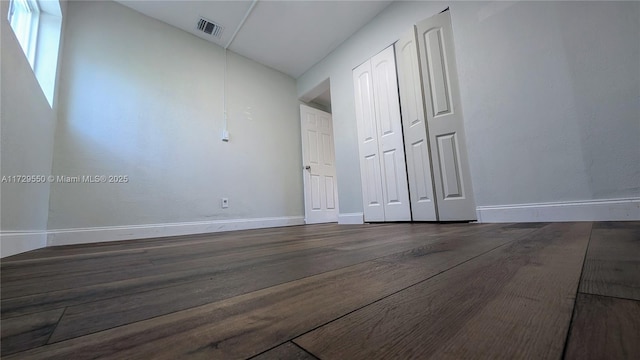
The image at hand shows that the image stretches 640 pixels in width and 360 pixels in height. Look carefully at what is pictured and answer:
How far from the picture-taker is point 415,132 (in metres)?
2.51

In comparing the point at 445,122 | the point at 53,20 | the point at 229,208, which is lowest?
the point at 229,208

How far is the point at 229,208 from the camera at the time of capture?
3203 millimetres

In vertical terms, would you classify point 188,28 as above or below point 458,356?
above

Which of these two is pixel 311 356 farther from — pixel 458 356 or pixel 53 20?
pixel 53 20

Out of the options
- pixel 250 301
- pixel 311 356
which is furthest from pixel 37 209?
pixel 311 356

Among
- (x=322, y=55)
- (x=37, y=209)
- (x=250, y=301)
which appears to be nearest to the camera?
(x=250, y=301)

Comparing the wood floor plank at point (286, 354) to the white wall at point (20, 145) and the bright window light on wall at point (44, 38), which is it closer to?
the white wall at point (20, 145)

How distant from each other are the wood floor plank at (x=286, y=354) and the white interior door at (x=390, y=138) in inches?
97.0

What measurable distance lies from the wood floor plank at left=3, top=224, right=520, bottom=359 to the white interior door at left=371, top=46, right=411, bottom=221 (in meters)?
2.16

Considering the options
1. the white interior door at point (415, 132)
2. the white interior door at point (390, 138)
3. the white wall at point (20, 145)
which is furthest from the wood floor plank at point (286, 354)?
the white interior door at point (390, 138)

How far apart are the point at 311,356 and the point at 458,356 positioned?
0.13m

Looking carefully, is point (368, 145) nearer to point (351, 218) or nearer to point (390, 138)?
point (390, 138)

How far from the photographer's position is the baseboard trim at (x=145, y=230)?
2.14 meters

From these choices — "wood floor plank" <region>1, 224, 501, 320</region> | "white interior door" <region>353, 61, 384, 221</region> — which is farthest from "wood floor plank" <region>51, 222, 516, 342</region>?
"white interior door" <region>353, 61, 384, 221</region>
